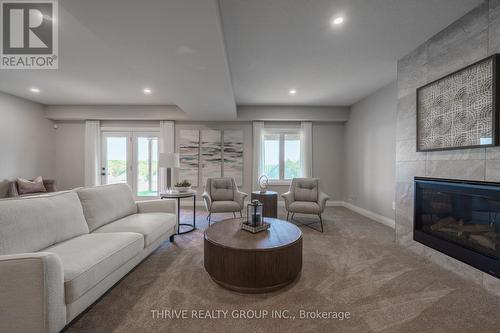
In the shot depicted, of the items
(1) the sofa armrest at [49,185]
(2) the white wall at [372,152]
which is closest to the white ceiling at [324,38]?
(2) the white wall at [372,152]

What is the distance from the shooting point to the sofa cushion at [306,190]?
3814 millimetres

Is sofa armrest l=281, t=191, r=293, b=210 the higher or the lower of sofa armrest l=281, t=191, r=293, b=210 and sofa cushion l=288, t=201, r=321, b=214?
the higher

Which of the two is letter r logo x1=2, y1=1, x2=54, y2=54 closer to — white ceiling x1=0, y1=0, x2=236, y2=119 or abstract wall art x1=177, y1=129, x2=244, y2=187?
white ceiling x1=0, y1=0, x2=236, y2=119

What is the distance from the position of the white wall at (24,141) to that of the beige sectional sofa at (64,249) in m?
3.61

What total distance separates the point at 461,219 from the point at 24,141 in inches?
303

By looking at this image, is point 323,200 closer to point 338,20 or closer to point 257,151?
point 257,151

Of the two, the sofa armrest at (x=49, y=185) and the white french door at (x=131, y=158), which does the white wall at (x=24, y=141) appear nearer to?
the sofa armrest at (x=49, y=185)

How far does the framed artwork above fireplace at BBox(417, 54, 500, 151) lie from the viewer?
1773mm

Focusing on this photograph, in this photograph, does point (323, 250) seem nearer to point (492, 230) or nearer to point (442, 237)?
point (442, 237)

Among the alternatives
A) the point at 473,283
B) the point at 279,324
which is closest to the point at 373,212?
the point at 473,283

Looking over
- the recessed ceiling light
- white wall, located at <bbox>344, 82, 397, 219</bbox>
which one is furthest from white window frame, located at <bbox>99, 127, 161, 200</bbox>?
white wall, located at <bbox>344, 82, 397, 219</bbox>

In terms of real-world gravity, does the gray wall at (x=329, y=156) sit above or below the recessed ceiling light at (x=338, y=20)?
below

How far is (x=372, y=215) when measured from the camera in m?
4.13

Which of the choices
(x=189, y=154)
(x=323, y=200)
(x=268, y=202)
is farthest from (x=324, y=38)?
(x=189, y=154)
